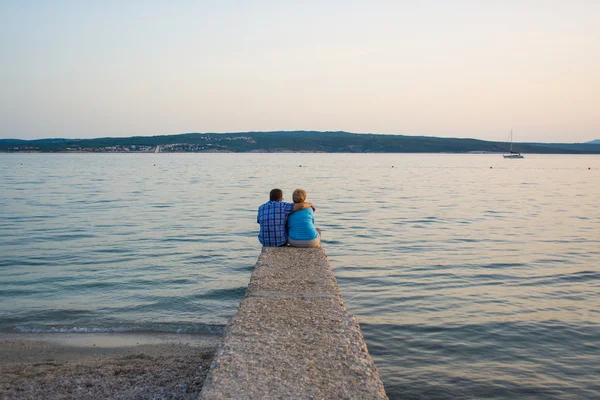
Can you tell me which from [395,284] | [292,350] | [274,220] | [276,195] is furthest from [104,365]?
[395,284]

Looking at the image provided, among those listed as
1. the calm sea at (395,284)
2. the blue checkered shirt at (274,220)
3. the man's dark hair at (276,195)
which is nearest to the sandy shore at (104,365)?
the calm sea at (395,284)

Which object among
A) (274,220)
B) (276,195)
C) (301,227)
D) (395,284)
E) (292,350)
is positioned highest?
(276,195)

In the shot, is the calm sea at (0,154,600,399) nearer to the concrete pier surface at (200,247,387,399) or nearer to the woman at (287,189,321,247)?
the woman at (287,189,321,247)

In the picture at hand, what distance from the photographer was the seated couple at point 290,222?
30.4 ft

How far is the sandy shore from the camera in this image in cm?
556

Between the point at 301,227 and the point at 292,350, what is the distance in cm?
471

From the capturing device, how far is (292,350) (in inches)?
185

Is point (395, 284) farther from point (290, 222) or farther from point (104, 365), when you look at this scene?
point (104, 365)

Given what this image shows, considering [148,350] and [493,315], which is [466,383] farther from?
[148,350]

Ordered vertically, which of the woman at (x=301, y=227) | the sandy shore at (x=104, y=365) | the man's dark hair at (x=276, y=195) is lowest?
the sandy shore at (x=104, y=365)

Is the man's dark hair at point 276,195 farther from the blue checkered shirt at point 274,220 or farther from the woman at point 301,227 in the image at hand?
the woman at point 301,227

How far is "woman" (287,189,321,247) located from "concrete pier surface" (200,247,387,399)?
91.3 inches

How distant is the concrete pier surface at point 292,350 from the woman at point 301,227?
7.61 ft

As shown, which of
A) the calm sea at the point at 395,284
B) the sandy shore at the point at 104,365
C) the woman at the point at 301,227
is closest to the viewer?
the sandy shore at the point at 104,365
